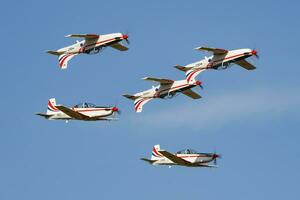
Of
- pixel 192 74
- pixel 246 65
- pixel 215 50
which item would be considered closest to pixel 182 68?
pixel 192 74

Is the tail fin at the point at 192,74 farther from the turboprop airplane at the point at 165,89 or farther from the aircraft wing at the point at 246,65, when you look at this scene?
the aircraft wing at the point at 246,65

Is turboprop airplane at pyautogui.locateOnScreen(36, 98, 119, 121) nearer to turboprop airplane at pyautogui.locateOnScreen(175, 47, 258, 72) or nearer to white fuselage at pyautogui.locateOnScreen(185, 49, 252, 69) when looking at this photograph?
turboprop airplane at pyautogui.locateOnScreen(175, 47, 258, 72)

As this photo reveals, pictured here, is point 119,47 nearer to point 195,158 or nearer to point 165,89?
point 165,89

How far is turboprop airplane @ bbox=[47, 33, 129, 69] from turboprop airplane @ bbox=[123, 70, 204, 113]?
242 inches

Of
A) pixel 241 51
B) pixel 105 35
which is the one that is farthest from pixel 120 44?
pixel 241 51

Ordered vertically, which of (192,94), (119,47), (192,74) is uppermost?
(119,47)

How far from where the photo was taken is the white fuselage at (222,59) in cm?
15738

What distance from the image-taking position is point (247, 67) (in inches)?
6358

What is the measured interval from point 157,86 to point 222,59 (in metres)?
9.17

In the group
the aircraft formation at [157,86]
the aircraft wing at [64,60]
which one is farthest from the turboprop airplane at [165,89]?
the aircraft wing at [64,60]

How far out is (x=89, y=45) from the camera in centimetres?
15962

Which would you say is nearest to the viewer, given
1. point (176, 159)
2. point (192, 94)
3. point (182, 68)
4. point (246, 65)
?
point (182, 68)

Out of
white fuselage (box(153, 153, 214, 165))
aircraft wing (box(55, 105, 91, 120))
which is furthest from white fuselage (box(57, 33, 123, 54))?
white fuselage (box(153, 153, 214, 165))

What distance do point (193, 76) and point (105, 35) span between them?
1204cm
